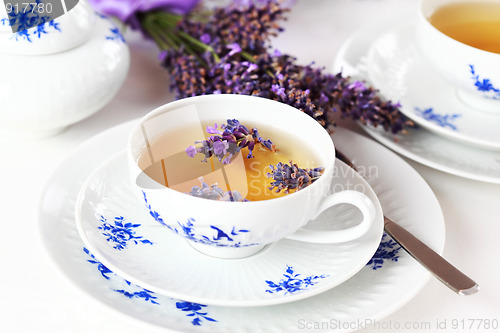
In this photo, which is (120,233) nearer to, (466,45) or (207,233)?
(207,233)

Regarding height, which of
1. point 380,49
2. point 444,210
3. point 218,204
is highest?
point 218,204

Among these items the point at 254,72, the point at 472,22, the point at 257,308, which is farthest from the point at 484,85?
the point at 257,308

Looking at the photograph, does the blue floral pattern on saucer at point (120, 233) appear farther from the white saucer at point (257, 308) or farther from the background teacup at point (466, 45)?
the background teacup at point (466, 45)

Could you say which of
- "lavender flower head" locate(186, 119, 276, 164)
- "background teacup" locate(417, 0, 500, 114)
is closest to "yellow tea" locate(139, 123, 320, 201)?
"lavender flower head" locate(186, 119, 276, 164)

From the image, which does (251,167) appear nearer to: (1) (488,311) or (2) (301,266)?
(2) (301,266)

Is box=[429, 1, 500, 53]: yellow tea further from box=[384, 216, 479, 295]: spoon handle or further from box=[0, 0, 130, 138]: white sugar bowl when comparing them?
box=[0, 0, 130, 138]: white sugar bowl

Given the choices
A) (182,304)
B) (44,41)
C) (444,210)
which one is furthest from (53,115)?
(444,210)

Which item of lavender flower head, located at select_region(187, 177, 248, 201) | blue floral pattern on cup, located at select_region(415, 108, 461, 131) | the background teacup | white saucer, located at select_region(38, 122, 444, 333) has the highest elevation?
lavender flower head, located at select_region(187, 177, 248, 201)
